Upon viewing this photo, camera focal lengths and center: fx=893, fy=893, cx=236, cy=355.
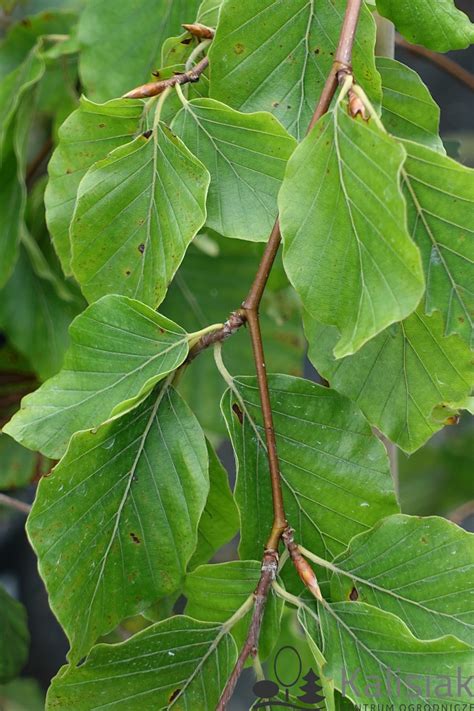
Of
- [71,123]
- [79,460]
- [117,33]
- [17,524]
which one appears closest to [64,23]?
[117,33]

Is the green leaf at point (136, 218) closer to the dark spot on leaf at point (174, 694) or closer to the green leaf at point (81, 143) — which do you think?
the green leaf at point (81, 143)

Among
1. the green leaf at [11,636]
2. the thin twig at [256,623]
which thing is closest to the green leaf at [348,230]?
the thin twig at [256,623]

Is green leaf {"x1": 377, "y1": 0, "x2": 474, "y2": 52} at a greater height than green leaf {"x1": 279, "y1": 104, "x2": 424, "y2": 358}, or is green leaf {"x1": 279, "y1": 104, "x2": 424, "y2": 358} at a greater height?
green leaf {"x1": 377, "y1": 0, "x2": 474, "y2": 52}

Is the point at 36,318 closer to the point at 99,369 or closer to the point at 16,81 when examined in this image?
the point at 16,81

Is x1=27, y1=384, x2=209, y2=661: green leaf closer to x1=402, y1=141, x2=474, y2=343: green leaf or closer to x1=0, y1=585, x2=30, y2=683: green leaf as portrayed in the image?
x1=402, y1=141, x2=474, y2=343: green leaf

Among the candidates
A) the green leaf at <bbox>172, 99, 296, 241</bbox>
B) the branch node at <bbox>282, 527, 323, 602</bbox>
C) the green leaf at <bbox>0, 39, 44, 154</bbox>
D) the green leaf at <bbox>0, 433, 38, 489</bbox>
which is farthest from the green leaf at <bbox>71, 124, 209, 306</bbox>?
the green leaf at <bbox>0, 433, 38, 489</bbox>

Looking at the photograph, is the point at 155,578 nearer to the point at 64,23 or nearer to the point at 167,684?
the point at 167,684
